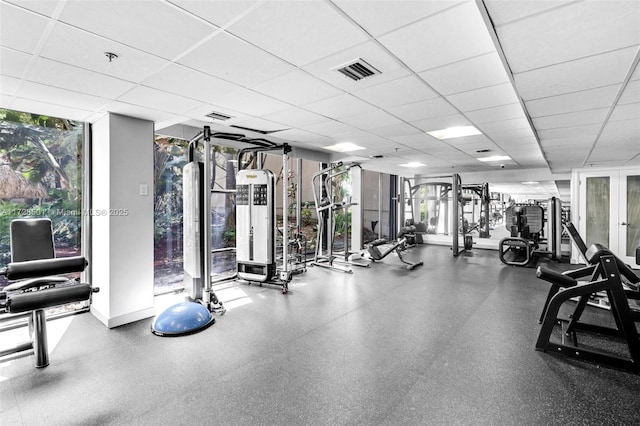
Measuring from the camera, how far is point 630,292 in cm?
335

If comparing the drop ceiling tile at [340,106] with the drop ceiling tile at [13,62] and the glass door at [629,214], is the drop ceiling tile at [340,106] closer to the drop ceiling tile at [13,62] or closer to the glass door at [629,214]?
the drop ceiling tile at [13,62]

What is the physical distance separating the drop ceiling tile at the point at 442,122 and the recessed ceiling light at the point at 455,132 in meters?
0.22

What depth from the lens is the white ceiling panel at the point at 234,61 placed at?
216 centimetres

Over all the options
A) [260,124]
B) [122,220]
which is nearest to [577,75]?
[260,124]

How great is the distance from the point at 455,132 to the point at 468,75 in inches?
94.7

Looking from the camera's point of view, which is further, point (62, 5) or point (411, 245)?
point (411, 245)

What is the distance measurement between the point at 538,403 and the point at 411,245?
26.7ft

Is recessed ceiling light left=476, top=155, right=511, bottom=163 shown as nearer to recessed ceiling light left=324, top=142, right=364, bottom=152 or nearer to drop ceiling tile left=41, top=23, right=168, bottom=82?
recessed ceiling light left=324, top=142, right=364, bottom=152

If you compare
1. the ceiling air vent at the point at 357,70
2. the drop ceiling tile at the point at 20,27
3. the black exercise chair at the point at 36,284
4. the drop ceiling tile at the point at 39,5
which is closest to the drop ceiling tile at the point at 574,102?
the ceiling air vent at the point at 357,70

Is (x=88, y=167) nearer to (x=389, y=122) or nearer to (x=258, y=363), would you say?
(x=258, y=363)

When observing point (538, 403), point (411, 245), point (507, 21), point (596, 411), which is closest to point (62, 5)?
point (507, 21)

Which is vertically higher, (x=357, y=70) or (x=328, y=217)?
(x=357, y=70)

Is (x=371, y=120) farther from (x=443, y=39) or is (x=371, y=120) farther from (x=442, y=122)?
(x=443, y=39)

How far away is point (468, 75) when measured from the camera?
105 inches
